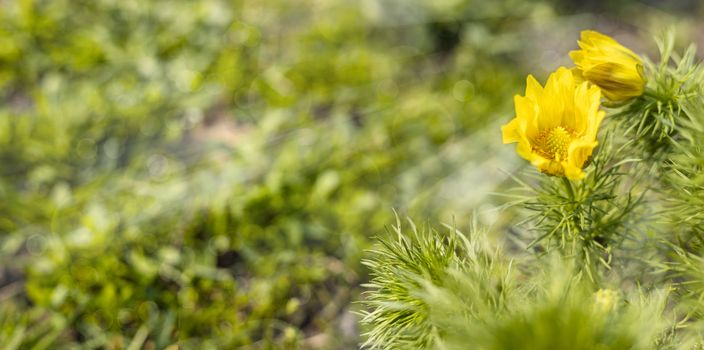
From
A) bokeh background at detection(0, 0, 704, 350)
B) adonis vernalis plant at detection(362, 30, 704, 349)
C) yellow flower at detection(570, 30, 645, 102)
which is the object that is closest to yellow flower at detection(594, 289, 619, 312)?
adonis vernalis plant at detection(362, 30, 704, 349)

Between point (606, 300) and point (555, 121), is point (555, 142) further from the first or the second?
point (606, 300)

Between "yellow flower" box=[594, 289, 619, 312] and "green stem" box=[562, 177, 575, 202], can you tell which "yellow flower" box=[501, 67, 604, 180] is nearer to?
"green stem" box=[562, 177, 575, 202]

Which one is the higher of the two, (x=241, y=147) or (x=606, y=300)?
(x=606, y=300)

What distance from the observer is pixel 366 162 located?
1752 mm

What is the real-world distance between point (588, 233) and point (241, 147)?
3.53 feet

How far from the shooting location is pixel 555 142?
89 cm

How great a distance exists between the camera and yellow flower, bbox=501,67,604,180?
84cm

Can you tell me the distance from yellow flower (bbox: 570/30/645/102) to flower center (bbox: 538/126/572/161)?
88 millimetres

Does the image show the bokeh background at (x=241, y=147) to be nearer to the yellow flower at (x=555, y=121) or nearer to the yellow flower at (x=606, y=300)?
the yellow flower at (x=555, y=121)

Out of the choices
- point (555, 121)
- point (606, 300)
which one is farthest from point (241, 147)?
point (606, 300)

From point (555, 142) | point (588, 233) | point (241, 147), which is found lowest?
point (241, 147)

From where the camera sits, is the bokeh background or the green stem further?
the bokeh background

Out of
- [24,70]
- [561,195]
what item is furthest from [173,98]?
[561,195]

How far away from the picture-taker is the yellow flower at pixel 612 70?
2.92ft
